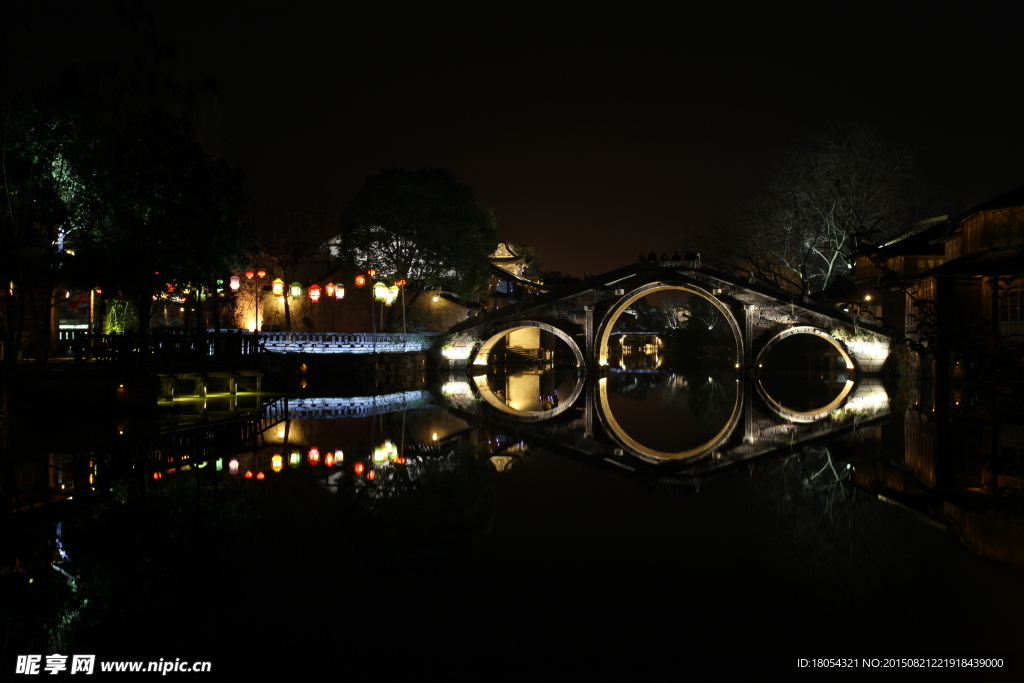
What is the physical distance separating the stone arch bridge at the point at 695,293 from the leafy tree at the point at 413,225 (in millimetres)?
3398

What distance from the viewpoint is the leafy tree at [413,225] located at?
32281 mm

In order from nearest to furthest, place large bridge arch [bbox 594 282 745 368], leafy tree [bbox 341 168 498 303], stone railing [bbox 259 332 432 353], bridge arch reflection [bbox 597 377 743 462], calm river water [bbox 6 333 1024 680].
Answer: calm river water [bbox 6 333 1024 680] < bridge arch reflection [bbox 597 377 743 462] < stone railing [bbox 259 332 432 353] < leafy tree [bbox 341 168 498 303] < large bridge arch [bbox 594 282 745 368]

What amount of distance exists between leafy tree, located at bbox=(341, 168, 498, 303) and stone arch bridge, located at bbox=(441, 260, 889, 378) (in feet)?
11.1

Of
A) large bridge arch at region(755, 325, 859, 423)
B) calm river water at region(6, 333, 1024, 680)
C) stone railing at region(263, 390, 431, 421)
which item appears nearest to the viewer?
calm river water at region(6, 333, 1024, 680)

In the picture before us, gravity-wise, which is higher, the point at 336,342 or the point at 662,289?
the point at 662,289

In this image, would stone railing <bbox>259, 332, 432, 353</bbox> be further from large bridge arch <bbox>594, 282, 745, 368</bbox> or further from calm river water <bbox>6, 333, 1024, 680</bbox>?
calm river water <bbox>6, 333, 1024, 680</bbox>

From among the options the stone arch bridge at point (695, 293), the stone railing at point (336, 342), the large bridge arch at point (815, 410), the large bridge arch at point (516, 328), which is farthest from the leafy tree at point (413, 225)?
the large bridge arch at point (815, 410)

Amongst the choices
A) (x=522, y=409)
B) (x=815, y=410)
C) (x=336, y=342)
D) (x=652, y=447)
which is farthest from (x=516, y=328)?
(x=652, y=447)

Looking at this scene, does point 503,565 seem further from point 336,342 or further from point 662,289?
point 662,289

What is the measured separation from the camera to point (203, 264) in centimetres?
1816

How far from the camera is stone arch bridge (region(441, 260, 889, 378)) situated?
31.7 meters

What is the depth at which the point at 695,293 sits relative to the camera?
1331 inches

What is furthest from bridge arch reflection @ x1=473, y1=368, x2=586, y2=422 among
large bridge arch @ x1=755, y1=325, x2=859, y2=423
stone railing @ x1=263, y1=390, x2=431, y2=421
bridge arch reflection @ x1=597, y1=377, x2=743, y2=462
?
large bridge arch @ x1=755, y1=325, x2=859, y2=423

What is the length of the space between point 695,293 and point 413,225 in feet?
42.9
